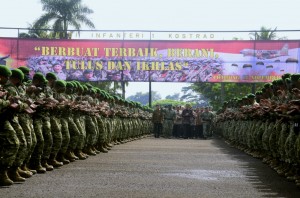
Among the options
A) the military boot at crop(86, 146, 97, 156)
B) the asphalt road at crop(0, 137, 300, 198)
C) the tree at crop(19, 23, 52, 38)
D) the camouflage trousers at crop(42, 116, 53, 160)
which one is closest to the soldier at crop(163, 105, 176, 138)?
the tree at crop(19, 23, 52, 38)

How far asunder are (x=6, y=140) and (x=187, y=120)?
28.0 metres

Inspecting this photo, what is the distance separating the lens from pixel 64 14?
176 feet

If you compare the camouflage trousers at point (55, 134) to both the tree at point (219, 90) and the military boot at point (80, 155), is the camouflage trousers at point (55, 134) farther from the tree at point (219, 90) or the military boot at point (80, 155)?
the tree at point (219, 90)

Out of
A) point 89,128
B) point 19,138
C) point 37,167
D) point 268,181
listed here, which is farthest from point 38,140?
point 89,128

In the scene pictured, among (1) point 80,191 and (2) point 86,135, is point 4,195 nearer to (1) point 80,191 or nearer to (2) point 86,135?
(1) point 80,191

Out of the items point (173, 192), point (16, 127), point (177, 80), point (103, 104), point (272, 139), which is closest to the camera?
point (173, 192)

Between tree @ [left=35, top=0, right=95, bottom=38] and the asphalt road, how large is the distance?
128 feet

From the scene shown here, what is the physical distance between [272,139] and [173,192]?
4867mm

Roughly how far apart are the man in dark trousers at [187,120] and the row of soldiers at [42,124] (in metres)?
18.2

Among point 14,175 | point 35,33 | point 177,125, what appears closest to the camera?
point 14,175

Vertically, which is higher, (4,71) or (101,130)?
(4,71)

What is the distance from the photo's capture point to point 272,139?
13.7m

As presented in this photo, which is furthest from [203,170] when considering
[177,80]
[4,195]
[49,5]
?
[49,5]

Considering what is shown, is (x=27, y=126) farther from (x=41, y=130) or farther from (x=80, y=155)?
(x=80, y=155)
